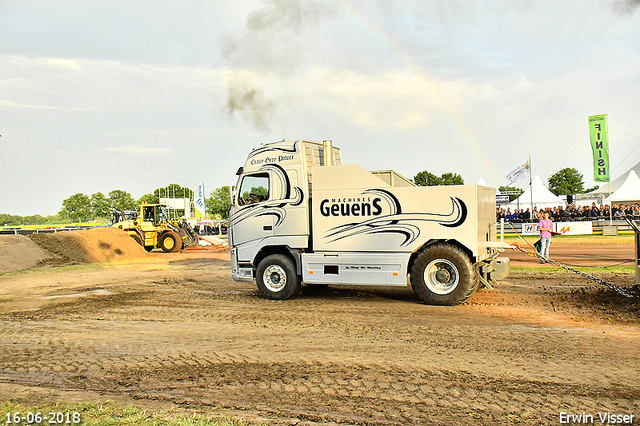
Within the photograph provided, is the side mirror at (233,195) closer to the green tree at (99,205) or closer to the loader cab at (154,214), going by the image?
the loader cab at (154,214)

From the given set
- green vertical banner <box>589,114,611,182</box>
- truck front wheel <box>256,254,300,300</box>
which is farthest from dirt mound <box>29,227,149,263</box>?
green vertical banner <box>589,114,611,182</box>

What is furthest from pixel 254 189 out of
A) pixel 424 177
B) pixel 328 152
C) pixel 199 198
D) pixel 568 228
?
pixel 424 177

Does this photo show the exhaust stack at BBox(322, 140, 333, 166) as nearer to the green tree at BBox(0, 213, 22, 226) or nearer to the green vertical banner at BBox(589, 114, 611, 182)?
the green vertical banner at BBox(589, 114, 611, 182)

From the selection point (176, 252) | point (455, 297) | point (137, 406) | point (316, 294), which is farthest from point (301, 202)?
point (176, 252)

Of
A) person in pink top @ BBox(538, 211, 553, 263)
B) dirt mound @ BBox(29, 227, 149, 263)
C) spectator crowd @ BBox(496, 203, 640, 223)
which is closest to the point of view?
person in pink top @ BBox(538, 211, 553, 263)

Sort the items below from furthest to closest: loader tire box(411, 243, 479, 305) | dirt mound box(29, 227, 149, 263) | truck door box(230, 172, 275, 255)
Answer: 1. dirt mound box(29, 227, 149, 263)
2. truck door box(230, 172, 275, 255)
3. loader tire box(411, 243, 479, 305)

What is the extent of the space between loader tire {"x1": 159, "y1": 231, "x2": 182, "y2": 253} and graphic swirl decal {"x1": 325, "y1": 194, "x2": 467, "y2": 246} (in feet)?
62.4

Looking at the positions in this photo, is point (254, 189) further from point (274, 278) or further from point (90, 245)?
point (90, 245)

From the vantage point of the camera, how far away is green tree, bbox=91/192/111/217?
75375 millimetres

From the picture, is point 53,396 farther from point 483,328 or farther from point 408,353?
point 483,328

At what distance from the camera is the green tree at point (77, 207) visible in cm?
7681

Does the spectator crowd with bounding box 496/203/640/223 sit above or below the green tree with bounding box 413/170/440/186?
below

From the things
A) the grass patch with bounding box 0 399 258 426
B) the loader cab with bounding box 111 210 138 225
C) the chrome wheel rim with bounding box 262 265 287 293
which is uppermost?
the loader cab with bounding box 111 210 138 225

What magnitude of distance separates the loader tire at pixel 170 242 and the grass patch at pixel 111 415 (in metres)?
22.5
